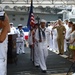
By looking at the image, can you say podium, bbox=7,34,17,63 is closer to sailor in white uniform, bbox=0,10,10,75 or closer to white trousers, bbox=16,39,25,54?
white trousers, bbox=16,39,25,54

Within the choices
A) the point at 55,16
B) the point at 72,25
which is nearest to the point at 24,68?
the point at 72,25

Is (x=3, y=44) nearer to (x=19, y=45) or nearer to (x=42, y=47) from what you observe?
(x=42, y=47)

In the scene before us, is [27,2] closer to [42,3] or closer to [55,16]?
[42,3]

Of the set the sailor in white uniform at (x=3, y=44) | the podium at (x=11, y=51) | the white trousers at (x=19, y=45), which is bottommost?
the white trousers at (x=19, y=45)

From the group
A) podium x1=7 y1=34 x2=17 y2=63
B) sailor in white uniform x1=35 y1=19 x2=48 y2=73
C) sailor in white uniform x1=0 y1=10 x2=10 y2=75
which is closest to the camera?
sailor in white uniform x1=0 y1=10 x2=10 y2=75

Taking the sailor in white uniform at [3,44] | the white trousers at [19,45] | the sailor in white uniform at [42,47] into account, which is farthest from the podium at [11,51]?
the sailor in white uniform at [3,44]

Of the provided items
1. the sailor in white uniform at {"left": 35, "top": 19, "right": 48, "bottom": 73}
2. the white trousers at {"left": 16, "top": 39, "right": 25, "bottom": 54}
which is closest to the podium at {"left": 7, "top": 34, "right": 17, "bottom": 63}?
the sailor in white uniform at {"left": 35, "top": 19, "right": 48, "bottom": 73}

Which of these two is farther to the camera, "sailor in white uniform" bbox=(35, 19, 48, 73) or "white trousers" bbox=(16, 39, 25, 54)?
"white trousers" bbox=(16, 39, 25, 54)

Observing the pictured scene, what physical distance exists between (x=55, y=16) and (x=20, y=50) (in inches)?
630

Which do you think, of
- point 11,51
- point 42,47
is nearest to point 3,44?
point 42,47

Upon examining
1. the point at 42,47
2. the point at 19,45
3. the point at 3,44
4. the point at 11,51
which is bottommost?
the point at 19,45

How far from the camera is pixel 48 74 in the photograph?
9234 mm

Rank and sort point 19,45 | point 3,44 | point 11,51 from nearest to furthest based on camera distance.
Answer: point 3,44 → point 11,51 → point 19,45

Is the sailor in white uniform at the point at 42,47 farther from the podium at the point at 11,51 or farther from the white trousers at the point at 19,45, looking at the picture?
the white trousers at the point at 19,45
